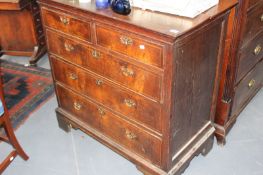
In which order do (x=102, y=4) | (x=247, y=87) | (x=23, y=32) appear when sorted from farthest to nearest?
(x=23, y=32)
(x=247, y=87)
(x=102, y=4)

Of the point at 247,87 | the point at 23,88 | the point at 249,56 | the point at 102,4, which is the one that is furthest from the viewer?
the point at 23,88

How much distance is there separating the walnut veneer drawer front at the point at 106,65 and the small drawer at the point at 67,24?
0.06m

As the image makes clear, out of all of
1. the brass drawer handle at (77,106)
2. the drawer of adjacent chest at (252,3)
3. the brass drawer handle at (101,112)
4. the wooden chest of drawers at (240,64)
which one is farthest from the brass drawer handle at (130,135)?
the drawer of adjacent chest at (252,3)

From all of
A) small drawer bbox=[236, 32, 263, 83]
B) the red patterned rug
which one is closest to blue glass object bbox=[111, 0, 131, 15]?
small drawer bbox=[236, 32, 263, 83]

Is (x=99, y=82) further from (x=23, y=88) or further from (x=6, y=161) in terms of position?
(x=23, y=88)

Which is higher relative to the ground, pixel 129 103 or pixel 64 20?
pixel 64 20

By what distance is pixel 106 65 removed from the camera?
188cm

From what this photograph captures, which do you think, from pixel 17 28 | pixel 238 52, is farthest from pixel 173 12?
pixel 17 28

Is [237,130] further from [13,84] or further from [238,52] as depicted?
[13,84]

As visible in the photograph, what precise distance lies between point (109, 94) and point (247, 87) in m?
1.20

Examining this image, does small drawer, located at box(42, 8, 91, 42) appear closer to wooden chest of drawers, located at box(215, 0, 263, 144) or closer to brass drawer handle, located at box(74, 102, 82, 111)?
brass drawer handle, located at box(74, 102, 82, 111)

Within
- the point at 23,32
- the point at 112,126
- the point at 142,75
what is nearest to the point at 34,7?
the point at 23,32

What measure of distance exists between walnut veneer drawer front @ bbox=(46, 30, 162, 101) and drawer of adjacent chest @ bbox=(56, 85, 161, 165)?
292mm

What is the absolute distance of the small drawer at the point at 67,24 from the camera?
6.13ft
